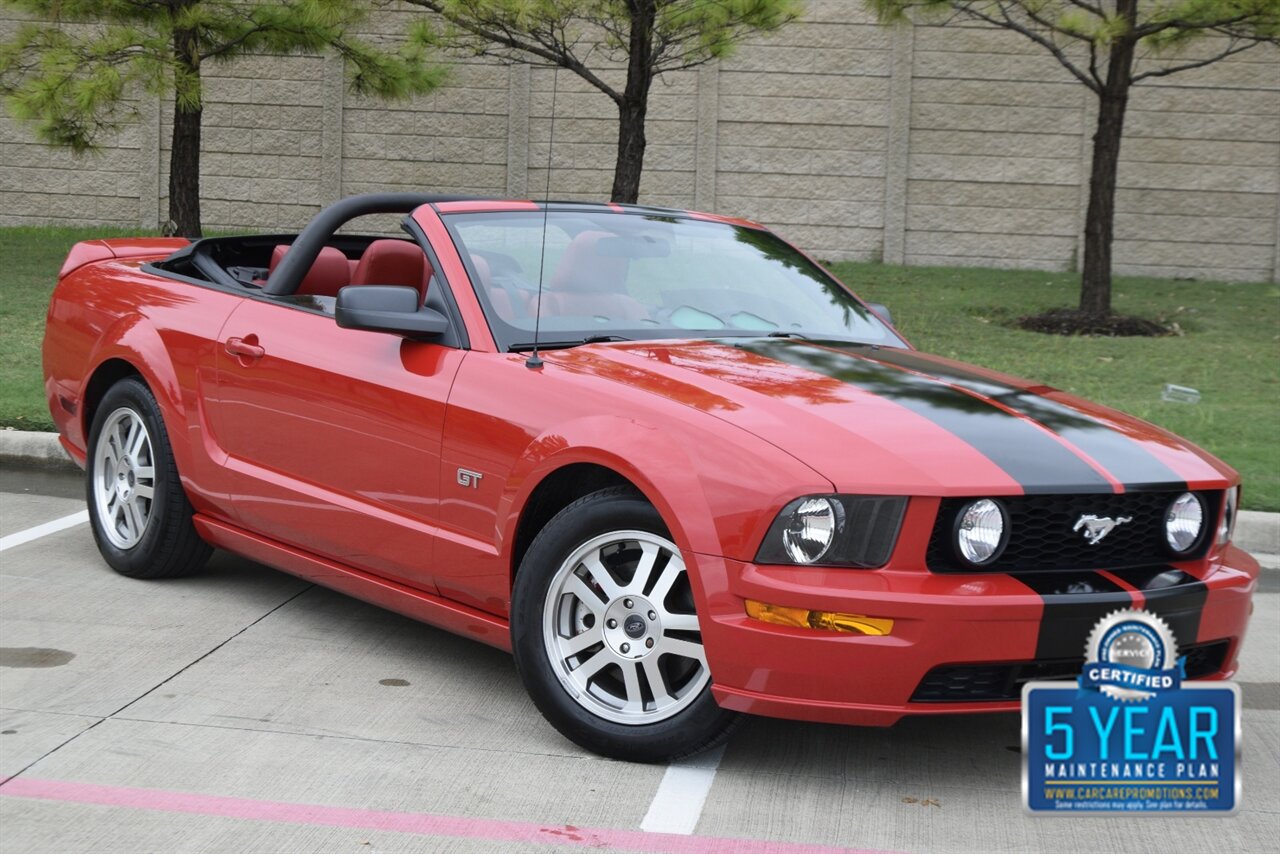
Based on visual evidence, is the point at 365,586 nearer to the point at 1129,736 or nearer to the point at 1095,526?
the point at 1095,526

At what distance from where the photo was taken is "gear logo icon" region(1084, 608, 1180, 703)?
11.9 ft

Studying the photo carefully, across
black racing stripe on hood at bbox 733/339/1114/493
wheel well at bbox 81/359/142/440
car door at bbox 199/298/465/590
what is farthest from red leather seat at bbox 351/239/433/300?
black racing stripe on hood at bbox 733/339/1114/493

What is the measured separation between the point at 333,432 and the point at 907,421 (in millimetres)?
1853

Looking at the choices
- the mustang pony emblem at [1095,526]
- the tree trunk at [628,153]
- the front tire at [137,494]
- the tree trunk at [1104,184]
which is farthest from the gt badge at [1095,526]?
the tree trunk at [628,153]

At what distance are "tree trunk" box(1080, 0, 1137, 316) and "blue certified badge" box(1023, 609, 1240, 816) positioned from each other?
10783mm

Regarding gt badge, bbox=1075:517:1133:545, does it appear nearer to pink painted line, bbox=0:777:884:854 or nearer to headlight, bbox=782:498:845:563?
headlight, bbox=782:498:845:563

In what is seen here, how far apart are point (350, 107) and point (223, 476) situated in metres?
14.4

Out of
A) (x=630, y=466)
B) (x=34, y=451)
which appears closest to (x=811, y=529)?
(x=630, y=466)

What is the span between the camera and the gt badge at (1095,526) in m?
3.74

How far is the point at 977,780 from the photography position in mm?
4031

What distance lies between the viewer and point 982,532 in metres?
3.64

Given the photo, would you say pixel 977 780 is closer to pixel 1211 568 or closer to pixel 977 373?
pixel 1211 568

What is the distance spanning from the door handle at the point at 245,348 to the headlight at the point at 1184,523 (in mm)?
2859

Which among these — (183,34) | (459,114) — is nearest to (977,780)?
(183,34)
